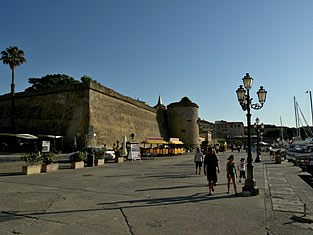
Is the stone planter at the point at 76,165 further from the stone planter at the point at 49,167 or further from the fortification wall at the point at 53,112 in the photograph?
the fortification wall at the point at 53,112

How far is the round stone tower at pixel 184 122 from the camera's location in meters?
72.7

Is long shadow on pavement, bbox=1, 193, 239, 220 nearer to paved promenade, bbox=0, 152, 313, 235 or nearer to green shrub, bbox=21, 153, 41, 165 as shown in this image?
paved promenade, bbox=0, 152, 313, 235

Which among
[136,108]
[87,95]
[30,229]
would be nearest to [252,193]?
[30,229]

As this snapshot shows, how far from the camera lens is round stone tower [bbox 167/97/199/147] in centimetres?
7269

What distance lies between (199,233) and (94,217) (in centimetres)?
252

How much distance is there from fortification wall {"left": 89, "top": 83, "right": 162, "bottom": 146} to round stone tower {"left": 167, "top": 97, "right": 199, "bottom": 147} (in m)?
11.8

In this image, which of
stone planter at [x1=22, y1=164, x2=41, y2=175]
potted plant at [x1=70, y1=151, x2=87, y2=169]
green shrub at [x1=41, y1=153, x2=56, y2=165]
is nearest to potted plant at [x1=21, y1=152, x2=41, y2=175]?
stone planter at [x1=22, y1=164, x2=41, y2=175]

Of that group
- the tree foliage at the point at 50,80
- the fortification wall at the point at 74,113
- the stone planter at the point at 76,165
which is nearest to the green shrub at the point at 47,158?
the stone planter at the point at 76,165

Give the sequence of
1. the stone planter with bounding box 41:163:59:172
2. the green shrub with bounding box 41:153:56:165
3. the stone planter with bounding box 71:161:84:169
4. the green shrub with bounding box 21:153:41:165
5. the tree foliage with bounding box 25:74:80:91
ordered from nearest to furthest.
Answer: the green shrub with bounding box 21:153:41:165, the stone planter with bounding box 41:163:59:172, the green shrub with bounding box 41:153:56:165, the stone planter with bounding box 71:161:84:169, the tree foliage with bounding box 25:74:80:91

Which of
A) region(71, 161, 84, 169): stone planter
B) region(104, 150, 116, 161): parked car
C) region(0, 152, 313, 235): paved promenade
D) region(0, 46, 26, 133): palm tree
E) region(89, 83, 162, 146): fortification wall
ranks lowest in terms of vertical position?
region(0, 152, 313, 235): paved promenade

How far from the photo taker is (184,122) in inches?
2879

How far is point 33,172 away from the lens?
16.5 metres

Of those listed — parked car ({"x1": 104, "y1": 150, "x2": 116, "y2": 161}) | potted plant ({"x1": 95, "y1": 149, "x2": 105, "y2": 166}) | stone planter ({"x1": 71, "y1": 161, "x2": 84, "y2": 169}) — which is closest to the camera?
stone planter ({"x1": 71, "y1": 161, "x2": 84, "y2": 169})

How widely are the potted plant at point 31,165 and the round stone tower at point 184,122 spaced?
56579mm
